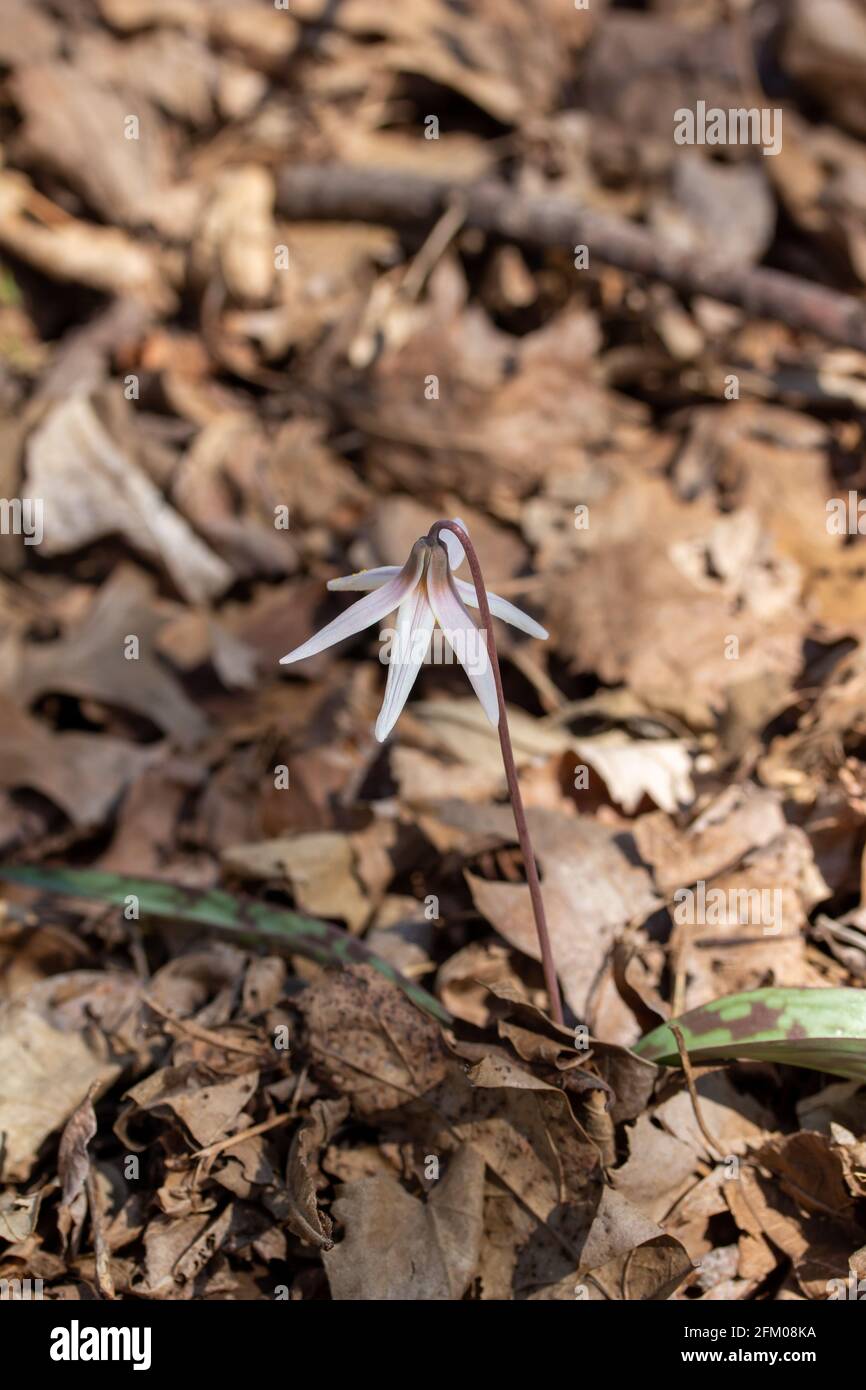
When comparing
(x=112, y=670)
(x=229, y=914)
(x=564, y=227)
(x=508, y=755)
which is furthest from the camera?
(x=564, y=227)

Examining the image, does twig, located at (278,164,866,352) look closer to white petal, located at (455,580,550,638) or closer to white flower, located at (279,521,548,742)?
white petal, located at (455,580,550,638)

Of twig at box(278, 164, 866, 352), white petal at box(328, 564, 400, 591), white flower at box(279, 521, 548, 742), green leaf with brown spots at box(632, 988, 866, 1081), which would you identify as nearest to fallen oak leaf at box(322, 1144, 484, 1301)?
green leaf with brown spots at box(632, 988, 866, 1081)

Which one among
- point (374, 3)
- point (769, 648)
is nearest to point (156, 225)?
point (374, 3)

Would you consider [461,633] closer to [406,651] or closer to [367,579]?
[406,651]

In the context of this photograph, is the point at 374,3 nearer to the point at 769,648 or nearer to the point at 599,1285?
the point at 769,648

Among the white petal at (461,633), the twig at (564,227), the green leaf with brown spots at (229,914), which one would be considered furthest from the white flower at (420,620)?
the twig at (564,227)

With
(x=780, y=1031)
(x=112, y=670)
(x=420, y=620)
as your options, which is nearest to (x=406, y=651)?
(x=420, y=620)

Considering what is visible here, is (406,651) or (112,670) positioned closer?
(406,651)
